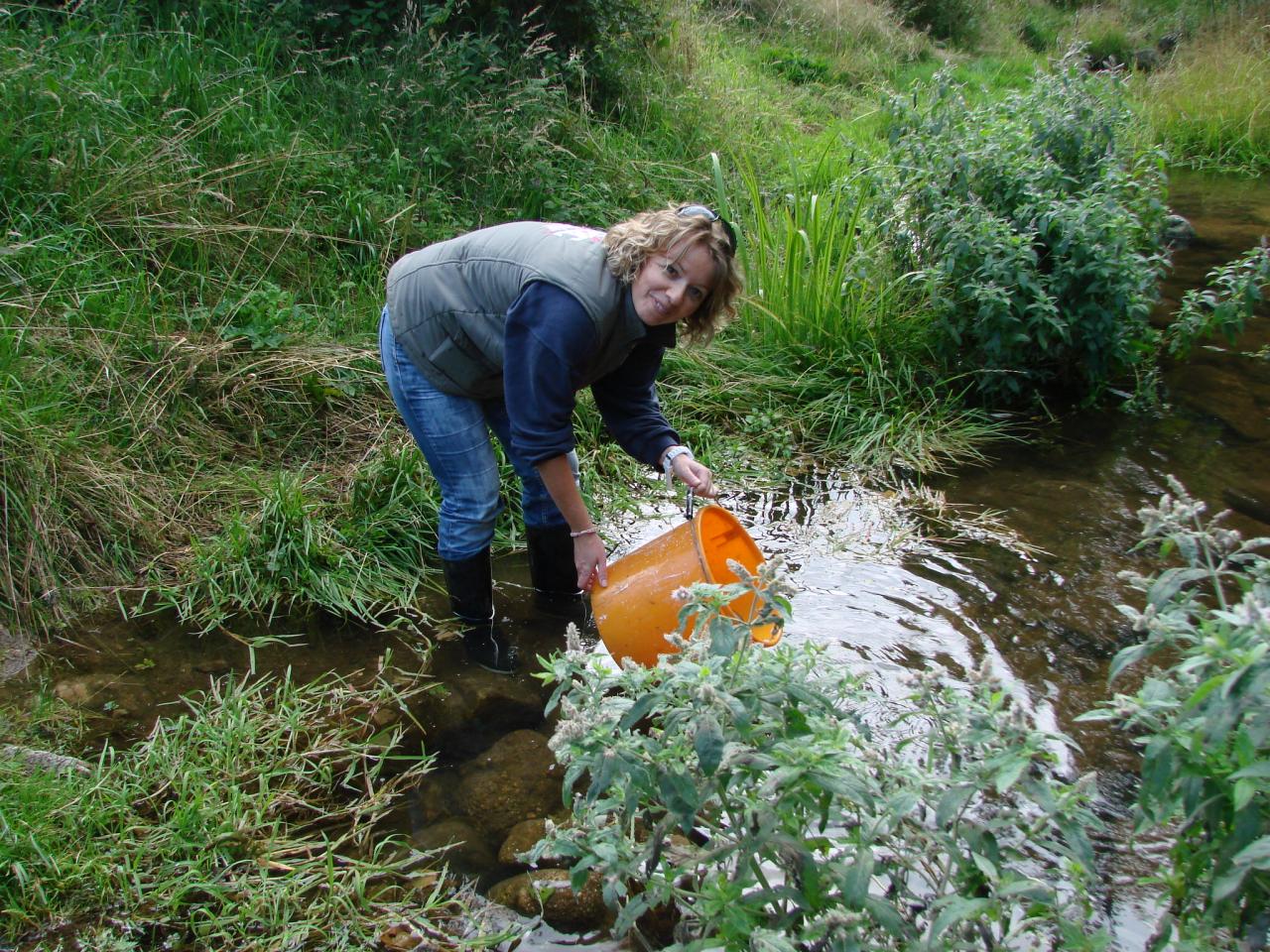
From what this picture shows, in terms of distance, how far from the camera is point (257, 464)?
3.85 meters

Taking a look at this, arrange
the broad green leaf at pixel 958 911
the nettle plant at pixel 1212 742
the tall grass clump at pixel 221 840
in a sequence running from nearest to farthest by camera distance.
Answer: the nettle plant at pixel 1212 742 < the broad green leaf at pixel 958 911 < the tall grass clump at pixel 221 840

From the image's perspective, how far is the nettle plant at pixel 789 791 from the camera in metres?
1.51

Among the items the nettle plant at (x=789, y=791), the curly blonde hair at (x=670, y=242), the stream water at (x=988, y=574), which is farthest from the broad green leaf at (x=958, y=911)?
the curly blonde hair at (x=670, y=242)

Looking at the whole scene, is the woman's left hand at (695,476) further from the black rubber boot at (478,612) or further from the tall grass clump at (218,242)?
the tall grass clump at (218,242)

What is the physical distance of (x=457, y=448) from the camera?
2928 mm

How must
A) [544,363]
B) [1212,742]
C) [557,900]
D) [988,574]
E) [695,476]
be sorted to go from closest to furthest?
[1212,742], [557,900], [544,363], [695,476], [988,574]

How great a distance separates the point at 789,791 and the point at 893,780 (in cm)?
26

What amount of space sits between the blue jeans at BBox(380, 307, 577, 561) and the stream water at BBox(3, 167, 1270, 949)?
409 millimetres

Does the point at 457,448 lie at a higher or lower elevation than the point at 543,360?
lower

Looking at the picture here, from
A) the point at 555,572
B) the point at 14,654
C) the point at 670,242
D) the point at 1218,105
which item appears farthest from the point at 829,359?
the point at 1218,105

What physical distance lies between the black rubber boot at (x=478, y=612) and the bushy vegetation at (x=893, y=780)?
140 cm

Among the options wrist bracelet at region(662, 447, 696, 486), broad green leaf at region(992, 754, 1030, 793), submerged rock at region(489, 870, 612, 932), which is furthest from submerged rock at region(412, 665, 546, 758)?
broad green leaf at region(992, 754, 1030, 793)

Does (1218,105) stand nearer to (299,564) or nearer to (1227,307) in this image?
(1227,307)

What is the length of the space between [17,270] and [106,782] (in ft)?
7.61
